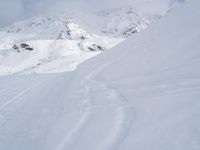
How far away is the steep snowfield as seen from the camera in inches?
137

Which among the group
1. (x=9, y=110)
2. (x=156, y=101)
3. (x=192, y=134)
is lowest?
(x=9, y=110)

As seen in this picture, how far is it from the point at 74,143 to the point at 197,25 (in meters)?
4.30

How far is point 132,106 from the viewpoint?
4676mm

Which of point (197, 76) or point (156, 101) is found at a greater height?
point (197, 76)

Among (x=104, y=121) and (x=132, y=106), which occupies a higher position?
(x=132, y=106)

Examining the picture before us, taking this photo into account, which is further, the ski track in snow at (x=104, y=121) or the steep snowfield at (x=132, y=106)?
the ski track in snow at (x=104, y=121)

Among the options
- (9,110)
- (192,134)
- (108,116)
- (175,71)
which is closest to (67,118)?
(108,116)

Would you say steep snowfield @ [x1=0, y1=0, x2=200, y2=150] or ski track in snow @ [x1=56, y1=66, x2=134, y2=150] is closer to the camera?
steep snowfield @ [x1=0, y1=0, x2=200, y2=150]

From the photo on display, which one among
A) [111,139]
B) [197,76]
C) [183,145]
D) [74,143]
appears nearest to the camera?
[183,145]

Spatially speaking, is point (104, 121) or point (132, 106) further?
point (132, 106)

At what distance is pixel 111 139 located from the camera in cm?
379

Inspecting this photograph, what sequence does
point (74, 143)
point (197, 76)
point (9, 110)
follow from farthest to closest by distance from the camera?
point (9, 110) < point (197, 76) < point (74, 143)

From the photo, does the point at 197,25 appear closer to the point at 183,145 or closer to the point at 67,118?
the point at 67,118

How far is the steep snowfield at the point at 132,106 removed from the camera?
3469 mm
